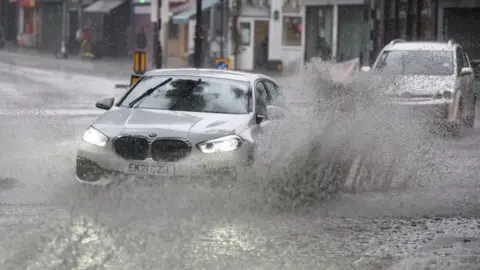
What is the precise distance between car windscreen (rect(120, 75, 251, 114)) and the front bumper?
3.56 feet

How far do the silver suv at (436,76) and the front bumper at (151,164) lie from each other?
26.8ft

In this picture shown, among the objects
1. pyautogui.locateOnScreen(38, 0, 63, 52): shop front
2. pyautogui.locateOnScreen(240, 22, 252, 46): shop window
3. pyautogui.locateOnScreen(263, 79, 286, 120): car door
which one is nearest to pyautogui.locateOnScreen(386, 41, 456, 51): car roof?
pyautogui.locateOnScreen(263, 79, 286, 120): car door

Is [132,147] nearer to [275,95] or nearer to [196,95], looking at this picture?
[196,95]

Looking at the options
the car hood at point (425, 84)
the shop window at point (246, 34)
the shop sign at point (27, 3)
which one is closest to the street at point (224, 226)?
the car hood at point (425, 84)

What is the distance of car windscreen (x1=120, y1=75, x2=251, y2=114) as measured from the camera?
11.5 m

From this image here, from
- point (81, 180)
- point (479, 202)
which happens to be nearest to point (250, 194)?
point (81, 180)

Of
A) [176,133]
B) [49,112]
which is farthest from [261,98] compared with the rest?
[49,112]

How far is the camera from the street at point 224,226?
7.69 m

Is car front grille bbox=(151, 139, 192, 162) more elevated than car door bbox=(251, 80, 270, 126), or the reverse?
car door bbox=(251, 80, 270, 126)

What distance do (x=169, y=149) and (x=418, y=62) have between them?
436 inches

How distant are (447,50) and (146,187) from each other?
11.9 metres

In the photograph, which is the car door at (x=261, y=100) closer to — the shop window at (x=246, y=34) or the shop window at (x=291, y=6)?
the shop window at (x=291, y=6)

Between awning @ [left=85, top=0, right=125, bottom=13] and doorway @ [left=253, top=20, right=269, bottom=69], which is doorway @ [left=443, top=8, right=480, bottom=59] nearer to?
doorway @ [left=253, top=20, right=269, bottom=69]

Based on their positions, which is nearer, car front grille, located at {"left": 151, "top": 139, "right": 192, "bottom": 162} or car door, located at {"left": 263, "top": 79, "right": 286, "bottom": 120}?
car front grille, located at {"left": 151, "top": 139, "right": 192, "bottom": 162}
